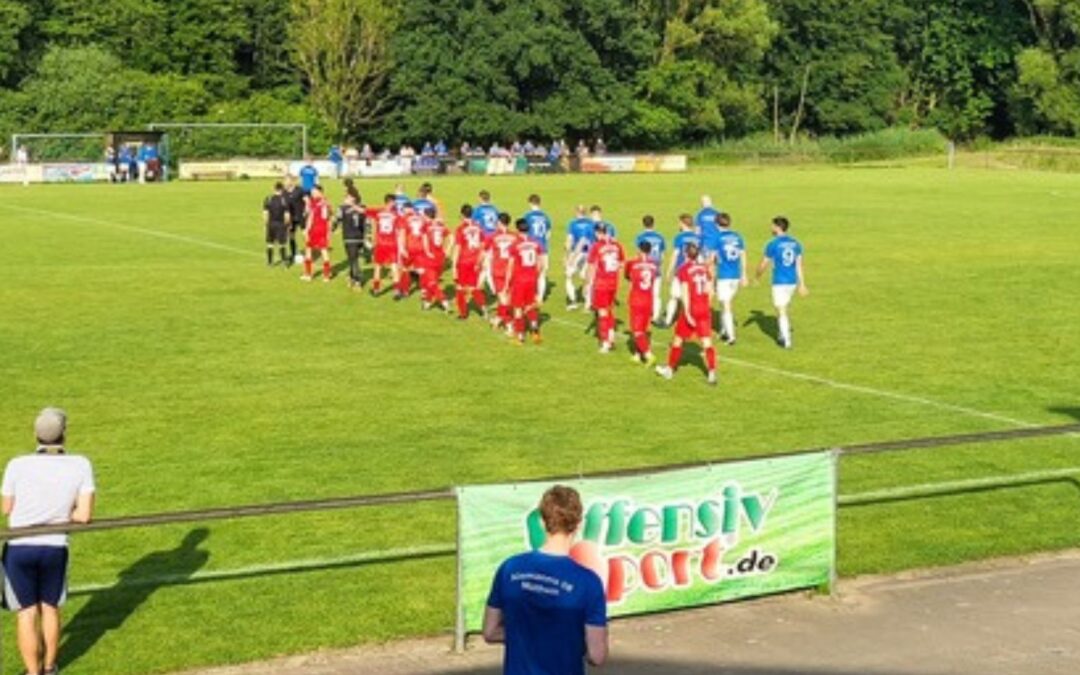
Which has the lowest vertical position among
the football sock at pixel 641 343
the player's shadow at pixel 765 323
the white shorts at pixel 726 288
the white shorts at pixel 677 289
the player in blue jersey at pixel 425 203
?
the player's shadow at pixel 765 323

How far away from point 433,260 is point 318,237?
185 inches

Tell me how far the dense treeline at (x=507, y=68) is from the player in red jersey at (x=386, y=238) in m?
54.4

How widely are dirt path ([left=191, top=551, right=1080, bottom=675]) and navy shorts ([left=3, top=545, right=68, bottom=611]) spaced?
1.26 metres

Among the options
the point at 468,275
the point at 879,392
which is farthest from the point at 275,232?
the point at 879,392

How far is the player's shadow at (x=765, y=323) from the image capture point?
26.2 metres

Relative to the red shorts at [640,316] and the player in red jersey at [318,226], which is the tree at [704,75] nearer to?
the player in red jersey at [318,226]

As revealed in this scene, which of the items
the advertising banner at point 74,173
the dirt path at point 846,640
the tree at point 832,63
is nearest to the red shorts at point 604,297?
the dirt path at point 846,640

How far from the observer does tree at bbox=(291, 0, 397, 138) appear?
8912 cm

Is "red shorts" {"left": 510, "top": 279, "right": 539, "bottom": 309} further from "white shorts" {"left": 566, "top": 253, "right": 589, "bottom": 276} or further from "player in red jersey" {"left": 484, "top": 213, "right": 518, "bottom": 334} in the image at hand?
"white shorts" {"left": 566, "top": 253, "right": 589, "bottom": 276}

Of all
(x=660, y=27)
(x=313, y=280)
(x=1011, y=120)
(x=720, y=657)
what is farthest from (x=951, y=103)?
(x=720, y=657)

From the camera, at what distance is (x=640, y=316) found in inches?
877

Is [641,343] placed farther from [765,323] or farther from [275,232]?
[275,232]

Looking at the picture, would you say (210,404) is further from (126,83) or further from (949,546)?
(126,83)

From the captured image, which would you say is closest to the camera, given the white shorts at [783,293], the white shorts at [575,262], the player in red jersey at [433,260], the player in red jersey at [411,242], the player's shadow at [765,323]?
the white shorts at [783,293]
